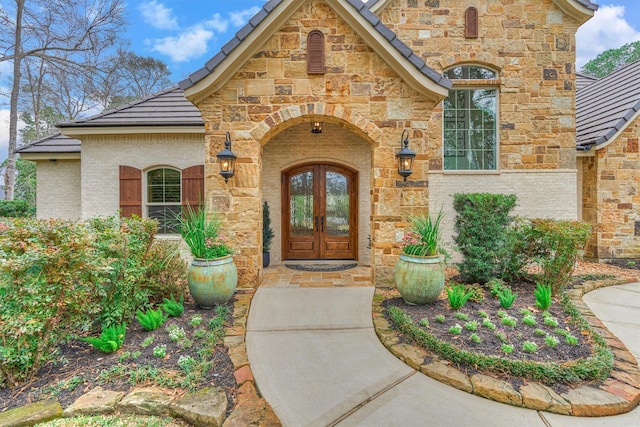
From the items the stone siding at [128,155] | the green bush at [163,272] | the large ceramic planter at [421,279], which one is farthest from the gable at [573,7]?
the green bush at [163,272]

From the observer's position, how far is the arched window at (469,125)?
24.3ft

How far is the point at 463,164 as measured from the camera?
752cm

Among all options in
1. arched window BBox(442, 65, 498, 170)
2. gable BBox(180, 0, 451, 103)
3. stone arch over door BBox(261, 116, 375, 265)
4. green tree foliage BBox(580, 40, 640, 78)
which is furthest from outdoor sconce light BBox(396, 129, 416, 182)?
green tree foliage BBox(580, 40, 640, 78)

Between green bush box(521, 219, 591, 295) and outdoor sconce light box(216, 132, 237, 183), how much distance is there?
518cm

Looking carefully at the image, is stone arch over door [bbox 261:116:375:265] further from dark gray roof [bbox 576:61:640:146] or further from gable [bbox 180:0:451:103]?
dark gray roof [bbox 576:61:640:146]

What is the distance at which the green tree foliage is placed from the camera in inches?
901

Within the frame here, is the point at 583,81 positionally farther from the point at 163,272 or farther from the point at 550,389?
the point at 163,272

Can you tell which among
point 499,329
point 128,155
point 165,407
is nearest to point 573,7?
point 499,329

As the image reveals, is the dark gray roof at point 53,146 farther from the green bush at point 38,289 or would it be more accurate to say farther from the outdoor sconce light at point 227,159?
the green bush at point 38,289

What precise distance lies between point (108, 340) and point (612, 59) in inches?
1428

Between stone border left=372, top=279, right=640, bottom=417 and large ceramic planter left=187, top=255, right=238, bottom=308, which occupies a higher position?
large ceramic planter left=187, top=255, right=238, bottom=308

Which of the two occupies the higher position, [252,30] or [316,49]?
[252,30]

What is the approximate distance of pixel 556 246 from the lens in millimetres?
4723

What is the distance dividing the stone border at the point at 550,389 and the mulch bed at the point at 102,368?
6.00 ft
